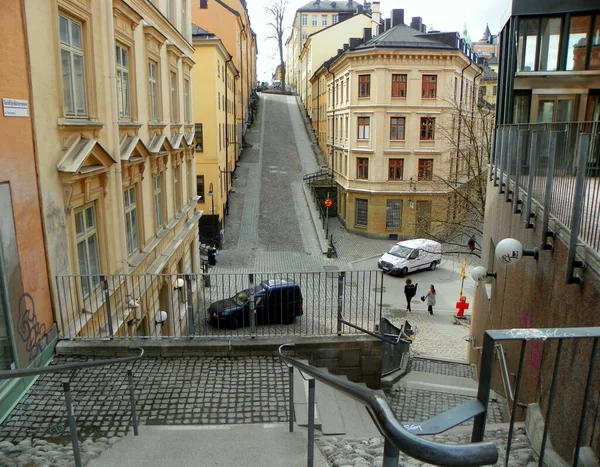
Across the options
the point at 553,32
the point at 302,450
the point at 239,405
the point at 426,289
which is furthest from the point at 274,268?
the point at 302,450

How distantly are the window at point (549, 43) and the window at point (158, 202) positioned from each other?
33.7 ft

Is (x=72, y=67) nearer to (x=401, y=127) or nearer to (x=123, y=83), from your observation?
(x=123, y=83)

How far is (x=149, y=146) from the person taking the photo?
1192cm

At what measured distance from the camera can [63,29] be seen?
7645 millimetres

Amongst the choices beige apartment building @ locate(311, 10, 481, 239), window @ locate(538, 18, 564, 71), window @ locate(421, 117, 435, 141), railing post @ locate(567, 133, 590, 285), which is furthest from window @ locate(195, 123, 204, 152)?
railing post @ locate(567, 133, 590, 285)

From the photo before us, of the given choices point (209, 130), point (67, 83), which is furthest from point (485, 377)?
point (209, 130)

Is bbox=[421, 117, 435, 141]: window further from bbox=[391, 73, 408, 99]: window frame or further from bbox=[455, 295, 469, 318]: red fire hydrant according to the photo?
bbox=[455, 295, 469, 318]: red fire hydrant

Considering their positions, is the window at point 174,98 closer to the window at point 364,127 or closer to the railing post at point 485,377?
the railing post at point 485,377

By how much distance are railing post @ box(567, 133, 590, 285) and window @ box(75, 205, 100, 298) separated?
6.70 metres

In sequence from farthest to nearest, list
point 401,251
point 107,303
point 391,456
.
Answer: point 401,251
point 107,303
point 391,456

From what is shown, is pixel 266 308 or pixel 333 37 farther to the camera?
pixel 333 37

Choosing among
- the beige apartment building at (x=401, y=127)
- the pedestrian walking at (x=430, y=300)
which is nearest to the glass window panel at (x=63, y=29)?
the pedestrian walking at (x=430, y=300)

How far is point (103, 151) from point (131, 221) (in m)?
2.76

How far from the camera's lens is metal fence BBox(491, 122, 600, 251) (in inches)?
207
